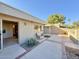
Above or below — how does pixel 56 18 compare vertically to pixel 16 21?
above

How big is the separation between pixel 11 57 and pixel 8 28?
9.42 m

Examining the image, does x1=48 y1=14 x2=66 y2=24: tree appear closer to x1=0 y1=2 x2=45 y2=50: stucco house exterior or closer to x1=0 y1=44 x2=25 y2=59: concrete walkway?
x1=0 y1=2 x2=45 y2=50: stucco house exterior

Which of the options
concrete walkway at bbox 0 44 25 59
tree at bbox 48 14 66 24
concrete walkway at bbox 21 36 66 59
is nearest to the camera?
concrete walkway at bbox 0 44 25 59

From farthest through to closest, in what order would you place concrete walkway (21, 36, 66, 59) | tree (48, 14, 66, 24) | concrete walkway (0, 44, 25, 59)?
1. tree (48, 14, 66, 24)
2. concrete walkway (21, 36, 66, 59)
3. concrete walkway (0, 44, 25, 59)

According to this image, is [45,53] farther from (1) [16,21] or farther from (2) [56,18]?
(2) [56,18]

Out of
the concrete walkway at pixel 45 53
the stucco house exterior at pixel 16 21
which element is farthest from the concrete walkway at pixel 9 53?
the concrete walkway at pixel 45 53

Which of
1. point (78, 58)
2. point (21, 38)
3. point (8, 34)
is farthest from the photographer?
point (8, 34)

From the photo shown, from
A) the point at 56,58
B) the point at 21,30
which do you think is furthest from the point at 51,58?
the point at 21,30

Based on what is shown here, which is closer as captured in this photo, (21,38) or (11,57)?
(11,57)

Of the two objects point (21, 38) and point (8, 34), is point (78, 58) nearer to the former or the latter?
point (21, 38)

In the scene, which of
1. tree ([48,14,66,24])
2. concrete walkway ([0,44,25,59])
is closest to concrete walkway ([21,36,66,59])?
concrete walkway ([0,44,25,59])

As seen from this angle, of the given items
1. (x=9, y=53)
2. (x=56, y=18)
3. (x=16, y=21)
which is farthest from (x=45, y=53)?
(x=56, y=18)

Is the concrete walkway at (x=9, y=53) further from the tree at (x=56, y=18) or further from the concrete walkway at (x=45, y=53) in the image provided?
the tree at (x=56, y=18)

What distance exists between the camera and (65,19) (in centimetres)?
5172
